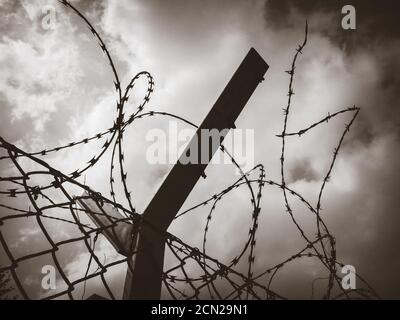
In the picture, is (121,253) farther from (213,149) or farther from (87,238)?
(213,149)

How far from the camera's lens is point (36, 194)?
4.11 feet

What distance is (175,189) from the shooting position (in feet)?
5.36

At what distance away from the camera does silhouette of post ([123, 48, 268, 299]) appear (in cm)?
144

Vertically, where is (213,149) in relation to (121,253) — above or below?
above

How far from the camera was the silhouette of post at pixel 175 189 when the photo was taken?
1444 mm
